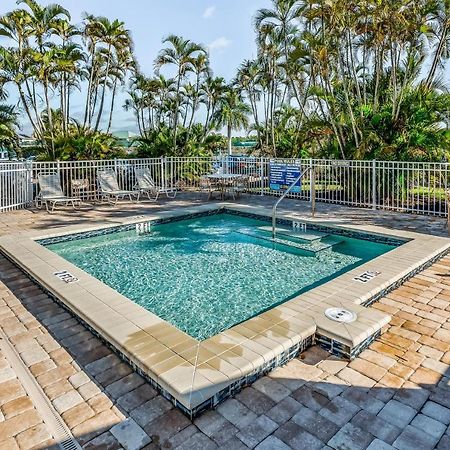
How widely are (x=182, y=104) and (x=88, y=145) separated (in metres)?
9.34

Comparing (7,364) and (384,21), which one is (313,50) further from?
(7,364)

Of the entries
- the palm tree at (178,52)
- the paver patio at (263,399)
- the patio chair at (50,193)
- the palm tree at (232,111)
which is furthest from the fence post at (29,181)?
the palm tree at (232,111)

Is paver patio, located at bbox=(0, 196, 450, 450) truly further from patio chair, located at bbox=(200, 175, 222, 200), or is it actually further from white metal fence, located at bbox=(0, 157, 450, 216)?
patio chair, located at bbox=(200, 175, 222, 200)

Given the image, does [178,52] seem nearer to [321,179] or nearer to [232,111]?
[232,111]

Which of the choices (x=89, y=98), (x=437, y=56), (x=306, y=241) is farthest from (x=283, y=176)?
(x=89, y=98)

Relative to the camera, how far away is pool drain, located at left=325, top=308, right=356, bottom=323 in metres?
3.71

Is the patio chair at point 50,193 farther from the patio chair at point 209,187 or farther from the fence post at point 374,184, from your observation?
the fence post at point 374,184

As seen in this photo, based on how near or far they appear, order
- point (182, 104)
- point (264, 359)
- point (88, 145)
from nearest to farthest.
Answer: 1. point (264, 359)
2. point (88, 145)
3. point (182, 104)

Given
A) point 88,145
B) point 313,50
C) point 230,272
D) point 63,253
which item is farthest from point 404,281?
point 88,145

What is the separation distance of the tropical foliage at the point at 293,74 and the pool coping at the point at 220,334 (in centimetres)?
748

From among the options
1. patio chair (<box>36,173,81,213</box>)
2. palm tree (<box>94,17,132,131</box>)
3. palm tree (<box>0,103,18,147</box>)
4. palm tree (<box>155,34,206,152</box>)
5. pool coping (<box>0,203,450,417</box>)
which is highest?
palm tree (<box>94,17,132,131</box>)

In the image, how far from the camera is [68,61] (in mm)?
12273

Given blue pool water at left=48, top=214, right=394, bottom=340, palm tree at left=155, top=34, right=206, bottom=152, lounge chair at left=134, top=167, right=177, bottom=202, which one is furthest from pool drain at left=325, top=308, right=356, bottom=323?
palm tree at left=155, top=34, right=206, bottom=152

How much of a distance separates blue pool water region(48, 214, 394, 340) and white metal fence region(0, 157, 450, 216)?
315 cm
